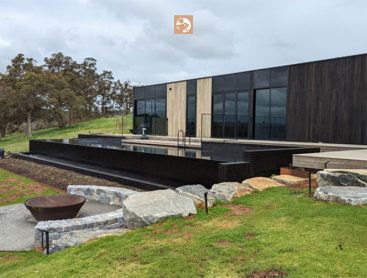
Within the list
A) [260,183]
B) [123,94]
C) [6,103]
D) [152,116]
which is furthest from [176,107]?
[123,94]

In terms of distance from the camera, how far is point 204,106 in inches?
729

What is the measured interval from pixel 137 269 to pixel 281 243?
58.9 inches

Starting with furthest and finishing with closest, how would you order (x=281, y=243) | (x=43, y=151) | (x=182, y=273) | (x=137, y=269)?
(x=43, y=151) → (x=281, y=243) → (x=137, y=269) → (x=182, y=273)

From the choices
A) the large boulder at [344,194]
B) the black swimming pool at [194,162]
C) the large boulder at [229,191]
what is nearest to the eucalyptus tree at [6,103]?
the black swimming pool at [194,162]

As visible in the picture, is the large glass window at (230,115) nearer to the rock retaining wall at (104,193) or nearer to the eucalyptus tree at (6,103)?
the rock retaining wall at (104,193)

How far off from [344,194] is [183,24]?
1281cm

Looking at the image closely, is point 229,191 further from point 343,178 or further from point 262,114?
point 262,114

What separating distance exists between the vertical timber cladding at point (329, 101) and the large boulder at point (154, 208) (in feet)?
27.4

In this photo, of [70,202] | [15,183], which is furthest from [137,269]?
[15,183]

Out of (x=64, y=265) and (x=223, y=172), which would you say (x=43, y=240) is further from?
(x=223, y=172)

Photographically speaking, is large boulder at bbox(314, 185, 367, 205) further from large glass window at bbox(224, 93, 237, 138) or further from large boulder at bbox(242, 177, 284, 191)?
large glass window at bbox(224, 93, 237, 138)

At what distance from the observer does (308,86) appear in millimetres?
13266

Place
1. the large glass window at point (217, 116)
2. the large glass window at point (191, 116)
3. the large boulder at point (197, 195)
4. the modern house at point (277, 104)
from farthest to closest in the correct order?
the large glass window at point (191, 116), the large glass window at point (217, 116), the modern house at point (277, 104), the large boulder at point (197, 195)

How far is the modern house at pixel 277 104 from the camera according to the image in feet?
39.0
